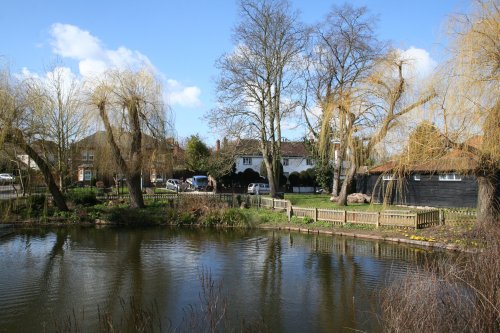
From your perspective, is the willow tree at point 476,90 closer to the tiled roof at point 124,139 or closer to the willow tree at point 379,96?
the willow tree at point 379,96

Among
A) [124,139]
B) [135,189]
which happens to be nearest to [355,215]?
[135,189]

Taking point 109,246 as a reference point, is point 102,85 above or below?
above

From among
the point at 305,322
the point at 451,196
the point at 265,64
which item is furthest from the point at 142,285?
the point at 265,64

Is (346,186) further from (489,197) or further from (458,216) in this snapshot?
(489,197)

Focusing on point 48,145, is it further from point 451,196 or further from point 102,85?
point 451,196

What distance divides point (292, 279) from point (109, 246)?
8.90 metres

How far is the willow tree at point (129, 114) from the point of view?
25.4 meters

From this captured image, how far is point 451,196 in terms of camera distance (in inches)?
1088

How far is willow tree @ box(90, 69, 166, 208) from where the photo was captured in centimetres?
2538

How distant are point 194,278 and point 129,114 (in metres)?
14.5

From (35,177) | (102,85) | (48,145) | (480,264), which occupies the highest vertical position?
(102,85)

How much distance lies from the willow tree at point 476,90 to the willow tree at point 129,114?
1571 centimetres

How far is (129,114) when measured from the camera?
25.5 m

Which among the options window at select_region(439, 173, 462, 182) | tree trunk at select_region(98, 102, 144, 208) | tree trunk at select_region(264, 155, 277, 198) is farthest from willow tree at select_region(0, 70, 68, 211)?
window at select_region(439, 173, 462, 182)
